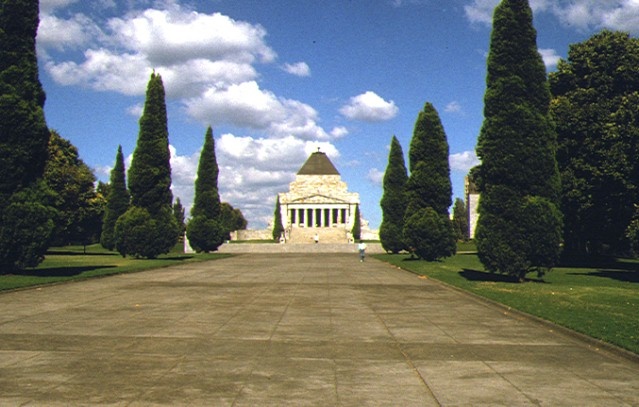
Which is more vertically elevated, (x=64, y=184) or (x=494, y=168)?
(x=64, y=184)

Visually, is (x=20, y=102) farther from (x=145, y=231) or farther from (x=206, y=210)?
(x=206, y=210)

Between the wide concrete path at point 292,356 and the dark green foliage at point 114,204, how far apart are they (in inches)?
1963

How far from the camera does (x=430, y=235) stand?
39344 millimetres

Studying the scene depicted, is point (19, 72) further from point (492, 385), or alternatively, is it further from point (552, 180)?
point (492, 385)

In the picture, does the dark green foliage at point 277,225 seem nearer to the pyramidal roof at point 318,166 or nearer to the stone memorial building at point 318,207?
the stone memorial building at point 318,207

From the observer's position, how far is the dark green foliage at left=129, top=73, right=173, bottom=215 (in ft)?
135

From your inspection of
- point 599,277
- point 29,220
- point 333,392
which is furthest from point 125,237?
point 333,392

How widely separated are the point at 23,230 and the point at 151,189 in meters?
17.4

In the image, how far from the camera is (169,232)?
137 ft

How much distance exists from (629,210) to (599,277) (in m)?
7.54

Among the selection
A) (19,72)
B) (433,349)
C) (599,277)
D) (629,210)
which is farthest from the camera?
(629,210)

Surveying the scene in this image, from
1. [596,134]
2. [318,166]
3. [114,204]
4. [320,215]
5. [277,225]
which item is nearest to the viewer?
[596,134]

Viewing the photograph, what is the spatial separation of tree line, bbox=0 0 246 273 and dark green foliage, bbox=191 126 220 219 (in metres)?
0.10

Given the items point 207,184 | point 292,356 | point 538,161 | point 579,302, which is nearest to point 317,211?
point 207,184
